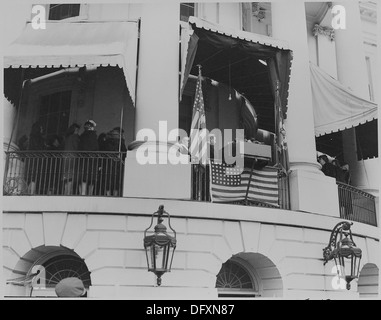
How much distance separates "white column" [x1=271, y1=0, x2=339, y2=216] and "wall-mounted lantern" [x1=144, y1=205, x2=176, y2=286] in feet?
10.7

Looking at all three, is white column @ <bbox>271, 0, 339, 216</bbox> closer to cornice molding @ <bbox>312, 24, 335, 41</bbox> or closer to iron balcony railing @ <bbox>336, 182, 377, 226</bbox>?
iron balcony railing @ <bbox>336, 182, 377, 226</bbox>

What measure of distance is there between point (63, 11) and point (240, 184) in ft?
22.4

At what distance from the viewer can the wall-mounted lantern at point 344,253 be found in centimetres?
1107

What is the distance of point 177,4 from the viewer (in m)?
12.1

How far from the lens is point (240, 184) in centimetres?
1148

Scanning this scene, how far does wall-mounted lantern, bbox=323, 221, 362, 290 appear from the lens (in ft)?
36.3

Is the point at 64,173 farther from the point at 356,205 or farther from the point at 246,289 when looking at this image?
the point at 356,205

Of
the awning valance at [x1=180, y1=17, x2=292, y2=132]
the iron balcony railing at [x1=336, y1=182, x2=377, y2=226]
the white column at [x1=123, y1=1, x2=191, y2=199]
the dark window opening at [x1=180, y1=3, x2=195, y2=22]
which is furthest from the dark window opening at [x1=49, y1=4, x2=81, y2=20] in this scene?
the iron balcony railing at [x1=336, y1=182, x2=377, y2=226]

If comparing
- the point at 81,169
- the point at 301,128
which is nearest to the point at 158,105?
the point at 81,169

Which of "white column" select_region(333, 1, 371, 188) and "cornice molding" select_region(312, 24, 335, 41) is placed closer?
"white column" select_region(333, 1, 371, 188)
